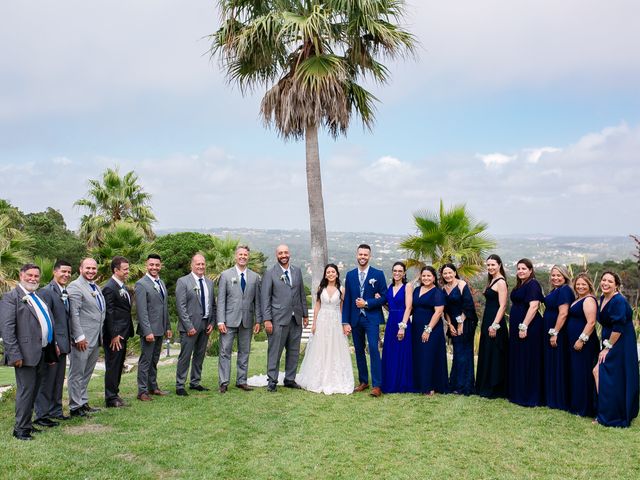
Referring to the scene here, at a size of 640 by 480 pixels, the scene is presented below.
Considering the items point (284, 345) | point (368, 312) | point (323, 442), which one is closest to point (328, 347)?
point (284, 345)

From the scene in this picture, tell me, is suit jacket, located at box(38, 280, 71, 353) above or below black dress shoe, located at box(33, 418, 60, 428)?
above

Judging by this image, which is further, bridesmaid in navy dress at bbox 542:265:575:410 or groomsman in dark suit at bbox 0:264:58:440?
bridesmaid in navy dress at bbox 542:265:575:410

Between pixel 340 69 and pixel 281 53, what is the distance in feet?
4.76

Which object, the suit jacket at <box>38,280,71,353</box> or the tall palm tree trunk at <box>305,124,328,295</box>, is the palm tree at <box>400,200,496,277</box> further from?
the suit jacket at <box>38,280,71,353</box>

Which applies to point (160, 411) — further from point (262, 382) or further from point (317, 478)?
point (317, 478)

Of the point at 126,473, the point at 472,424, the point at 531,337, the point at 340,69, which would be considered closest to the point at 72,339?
the point at 126,473

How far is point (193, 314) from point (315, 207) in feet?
12.5

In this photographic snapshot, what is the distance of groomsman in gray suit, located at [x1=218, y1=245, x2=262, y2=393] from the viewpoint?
28.2 feet

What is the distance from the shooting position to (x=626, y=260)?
38.2 metres

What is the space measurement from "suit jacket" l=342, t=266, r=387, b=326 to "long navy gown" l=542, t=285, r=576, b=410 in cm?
240

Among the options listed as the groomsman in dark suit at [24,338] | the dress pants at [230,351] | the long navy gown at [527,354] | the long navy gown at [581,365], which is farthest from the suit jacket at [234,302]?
the long navy gown at [581,365]

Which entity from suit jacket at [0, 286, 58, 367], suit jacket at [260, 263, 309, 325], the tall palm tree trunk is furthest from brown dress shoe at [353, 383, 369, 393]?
suit jacket at [0, 286, 58, 367]

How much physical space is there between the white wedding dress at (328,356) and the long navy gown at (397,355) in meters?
0.60

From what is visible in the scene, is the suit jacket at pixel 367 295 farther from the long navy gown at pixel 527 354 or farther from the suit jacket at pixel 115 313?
the suit jacket at pixel 115 313
